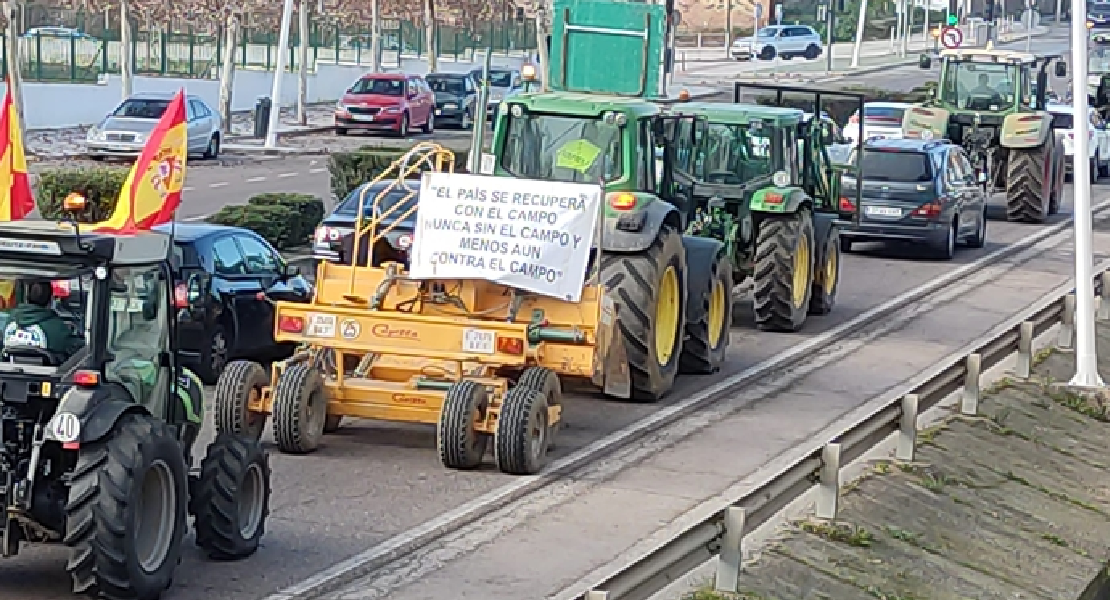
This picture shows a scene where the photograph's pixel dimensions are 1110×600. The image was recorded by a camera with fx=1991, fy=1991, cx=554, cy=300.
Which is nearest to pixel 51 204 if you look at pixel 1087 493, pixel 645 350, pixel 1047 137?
pixel 645 350

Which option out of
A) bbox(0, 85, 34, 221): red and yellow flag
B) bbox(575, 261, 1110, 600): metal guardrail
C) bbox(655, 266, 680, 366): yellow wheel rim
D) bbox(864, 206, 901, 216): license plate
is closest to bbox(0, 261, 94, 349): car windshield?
bbox(0, 85, 34, 221): red and yellow flag

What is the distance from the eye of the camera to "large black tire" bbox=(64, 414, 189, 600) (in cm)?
927

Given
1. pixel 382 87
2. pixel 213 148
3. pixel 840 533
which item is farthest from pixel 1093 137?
pixel 840 533

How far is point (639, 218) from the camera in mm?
16906

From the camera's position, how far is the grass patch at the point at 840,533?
12.2m

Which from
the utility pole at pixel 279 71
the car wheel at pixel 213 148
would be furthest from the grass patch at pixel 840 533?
the utility pole at pixel 279 71

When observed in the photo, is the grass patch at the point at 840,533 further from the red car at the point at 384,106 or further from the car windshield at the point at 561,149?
the red car at the point at 384,106

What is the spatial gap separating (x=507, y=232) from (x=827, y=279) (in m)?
8.69

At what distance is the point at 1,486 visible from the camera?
30.5 ft

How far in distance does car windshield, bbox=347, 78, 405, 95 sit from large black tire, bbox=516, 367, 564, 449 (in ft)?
129

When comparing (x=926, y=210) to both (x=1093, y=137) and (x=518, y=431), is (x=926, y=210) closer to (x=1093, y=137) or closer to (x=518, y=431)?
(x=1093, y=137)

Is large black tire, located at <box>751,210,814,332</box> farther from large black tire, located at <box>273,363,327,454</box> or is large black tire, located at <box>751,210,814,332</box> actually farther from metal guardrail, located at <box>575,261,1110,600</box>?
large black tire, located at <box>273,363,327,454</box>

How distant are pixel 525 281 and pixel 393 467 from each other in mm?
1858

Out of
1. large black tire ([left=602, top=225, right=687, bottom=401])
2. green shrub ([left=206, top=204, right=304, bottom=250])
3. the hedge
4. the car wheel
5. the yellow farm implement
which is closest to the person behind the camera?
the yellow farm implement
